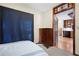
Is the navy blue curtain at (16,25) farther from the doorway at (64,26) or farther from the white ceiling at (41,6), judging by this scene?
the doorway at (64,26)

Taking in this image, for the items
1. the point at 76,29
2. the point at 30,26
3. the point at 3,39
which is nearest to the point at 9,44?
the point at 3,39

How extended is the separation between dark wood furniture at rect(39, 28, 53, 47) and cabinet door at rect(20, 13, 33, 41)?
0.13 metres

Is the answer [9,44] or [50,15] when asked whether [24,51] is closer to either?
[9,44]

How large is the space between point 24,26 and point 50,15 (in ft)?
1.27

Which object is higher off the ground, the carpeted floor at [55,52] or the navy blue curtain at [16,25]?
the navy blue curtain at [16,25]

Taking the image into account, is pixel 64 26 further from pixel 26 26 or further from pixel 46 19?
pixel 26 26

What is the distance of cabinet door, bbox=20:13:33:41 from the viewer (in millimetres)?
1506

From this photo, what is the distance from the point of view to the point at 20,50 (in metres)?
1.33

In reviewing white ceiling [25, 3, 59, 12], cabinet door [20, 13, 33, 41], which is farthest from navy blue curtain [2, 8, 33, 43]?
white ceiling [25, 3, 59, 12]

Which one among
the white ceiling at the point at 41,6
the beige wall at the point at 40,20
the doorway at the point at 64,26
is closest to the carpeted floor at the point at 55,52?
the doorway at the point at 64,26

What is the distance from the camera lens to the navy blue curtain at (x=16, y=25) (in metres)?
1.42

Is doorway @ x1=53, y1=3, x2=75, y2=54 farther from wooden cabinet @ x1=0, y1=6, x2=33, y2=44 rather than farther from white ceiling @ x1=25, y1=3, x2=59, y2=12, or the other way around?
wooden cabinet @ x1=0, y1=6, x2=33, y2=44

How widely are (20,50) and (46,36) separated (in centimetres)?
44

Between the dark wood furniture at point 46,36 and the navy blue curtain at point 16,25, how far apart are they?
133mm
